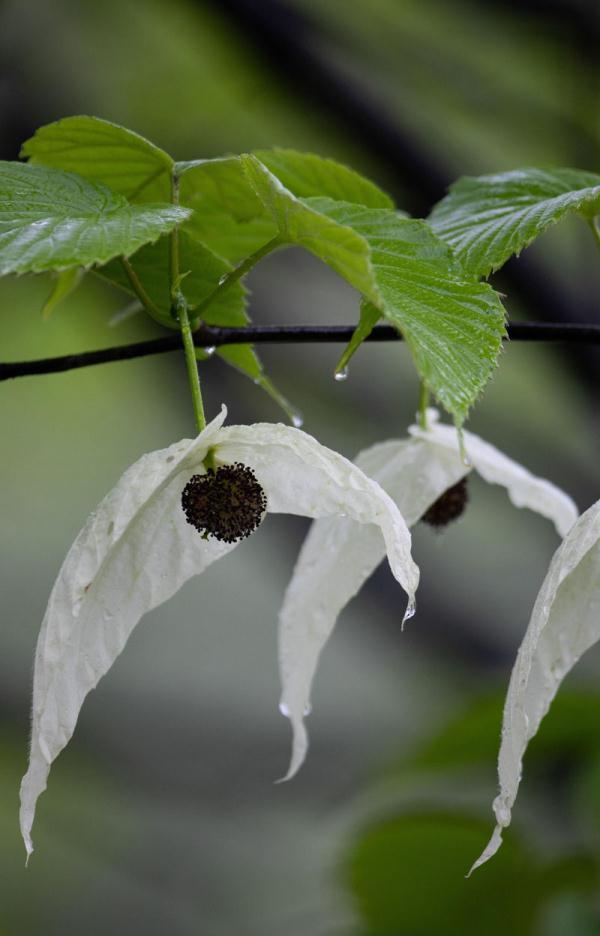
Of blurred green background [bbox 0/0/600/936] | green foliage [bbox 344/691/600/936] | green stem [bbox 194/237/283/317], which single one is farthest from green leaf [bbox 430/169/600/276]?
green foliage [bbox 344/691/600/936]

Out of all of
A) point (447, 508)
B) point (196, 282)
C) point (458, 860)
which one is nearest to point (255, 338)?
point (196, 282)

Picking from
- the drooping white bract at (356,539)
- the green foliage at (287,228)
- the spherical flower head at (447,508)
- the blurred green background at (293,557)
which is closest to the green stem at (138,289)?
the green foliage at (287,228)

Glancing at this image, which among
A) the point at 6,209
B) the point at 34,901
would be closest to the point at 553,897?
the point at 6,209

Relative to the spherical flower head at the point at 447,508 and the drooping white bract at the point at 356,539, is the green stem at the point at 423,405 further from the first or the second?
the spherical flower head at the point at 447,508

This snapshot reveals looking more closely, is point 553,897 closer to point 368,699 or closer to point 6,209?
point 6,209

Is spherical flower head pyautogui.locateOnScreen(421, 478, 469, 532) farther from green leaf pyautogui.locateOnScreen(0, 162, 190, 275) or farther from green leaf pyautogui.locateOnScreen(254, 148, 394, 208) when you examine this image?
green leaf pyautogui.locateOnScreen(0, 162, 190, 275)

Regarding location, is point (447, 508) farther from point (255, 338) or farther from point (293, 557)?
point (293, 557)
